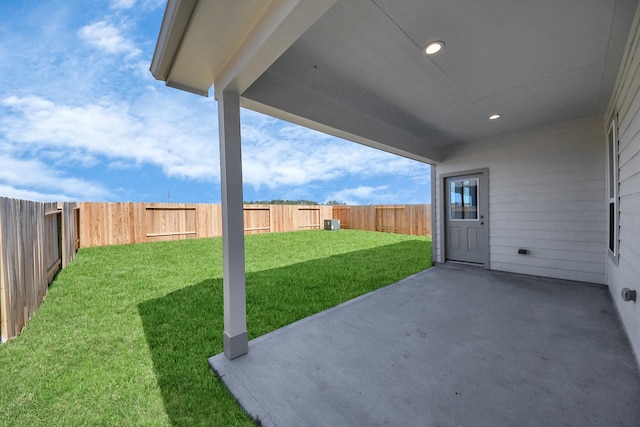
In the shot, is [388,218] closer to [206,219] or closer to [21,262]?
[206,219]

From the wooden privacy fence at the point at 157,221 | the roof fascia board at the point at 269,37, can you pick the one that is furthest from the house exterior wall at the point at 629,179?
the wooden privacy fence at the point at 157,221

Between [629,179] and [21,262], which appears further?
[21,262]

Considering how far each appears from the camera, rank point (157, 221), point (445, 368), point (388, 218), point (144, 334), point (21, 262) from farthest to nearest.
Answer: point (388, 218)
point (157, 221)
point (21, 262)
point (144, 334)
point (445, 368)

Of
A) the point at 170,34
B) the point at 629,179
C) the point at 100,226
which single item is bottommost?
the point at 100,226

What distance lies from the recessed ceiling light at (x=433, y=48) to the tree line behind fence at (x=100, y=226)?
4.01 meters

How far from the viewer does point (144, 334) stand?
2.44 metres

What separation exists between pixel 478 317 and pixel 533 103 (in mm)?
2784

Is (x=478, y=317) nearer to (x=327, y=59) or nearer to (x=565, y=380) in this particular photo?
(x=565, y=380)

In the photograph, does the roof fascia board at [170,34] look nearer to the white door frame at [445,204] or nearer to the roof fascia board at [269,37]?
the roof fascia board at [269,37]

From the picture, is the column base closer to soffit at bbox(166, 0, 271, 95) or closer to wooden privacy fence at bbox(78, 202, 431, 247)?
soffit at bbox(166, 0, 271, 95)

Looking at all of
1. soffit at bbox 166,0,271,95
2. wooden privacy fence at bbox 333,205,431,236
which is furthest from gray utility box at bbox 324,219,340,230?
soffit at bbox 166,0,271,95

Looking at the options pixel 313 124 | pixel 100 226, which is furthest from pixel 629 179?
pixel 100 226

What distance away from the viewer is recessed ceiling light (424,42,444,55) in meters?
2.01

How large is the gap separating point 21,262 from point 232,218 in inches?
101
